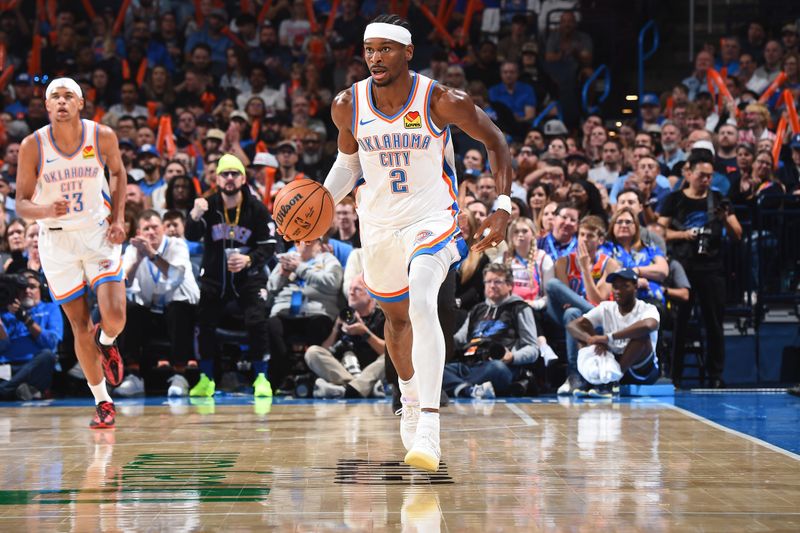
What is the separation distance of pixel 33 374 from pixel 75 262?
2.90 metres

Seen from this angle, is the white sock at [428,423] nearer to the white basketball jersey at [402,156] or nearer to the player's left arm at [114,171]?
the white basketball jersey at [402,156]

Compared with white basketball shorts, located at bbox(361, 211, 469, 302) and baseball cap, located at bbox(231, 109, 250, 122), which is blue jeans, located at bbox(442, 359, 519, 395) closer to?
white basketball shorts, located at bbox(361, 211, 469, 302)

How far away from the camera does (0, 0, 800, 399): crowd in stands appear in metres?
10.7

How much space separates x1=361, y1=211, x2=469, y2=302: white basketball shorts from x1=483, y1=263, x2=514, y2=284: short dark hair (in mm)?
4229

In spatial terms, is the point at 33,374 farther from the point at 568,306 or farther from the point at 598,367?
the point at 598,367

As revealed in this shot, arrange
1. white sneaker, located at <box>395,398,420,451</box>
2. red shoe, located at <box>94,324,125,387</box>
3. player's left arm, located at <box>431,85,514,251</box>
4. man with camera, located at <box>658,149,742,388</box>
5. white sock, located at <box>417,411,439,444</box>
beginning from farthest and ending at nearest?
man with camera, located at <box>658,149,742,388</box> < red shoe, located at <box>94,324,125,387</box> < white sneaker, located at <box>395,398,420,451</box> < player's left arm, located at <box>431,85,514,251</box> < white sock, located at <box>417,411,439,444</box>

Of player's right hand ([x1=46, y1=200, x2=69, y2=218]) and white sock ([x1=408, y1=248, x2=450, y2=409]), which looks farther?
player's right hand ([x1=46, y1=200, x2=69, y2=218])

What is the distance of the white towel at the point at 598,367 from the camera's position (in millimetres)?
10195

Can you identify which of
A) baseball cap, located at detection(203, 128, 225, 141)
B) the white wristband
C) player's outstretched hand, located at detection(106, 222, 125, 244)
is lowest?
player's outstretched hand, located at detection(106, 222, 125, 244)

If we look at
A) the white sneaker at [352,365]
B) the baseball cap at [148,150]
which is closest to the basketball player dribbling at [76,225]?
the white sneaker at [352,365]

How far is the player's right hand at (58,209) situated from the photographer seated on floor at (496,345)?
12.8 feet

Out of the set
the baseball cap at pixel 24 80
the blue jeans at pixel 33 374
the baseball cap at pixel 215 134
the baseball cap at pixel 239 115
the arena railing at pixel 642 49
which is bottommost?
the blue jeans at pixel 33 374

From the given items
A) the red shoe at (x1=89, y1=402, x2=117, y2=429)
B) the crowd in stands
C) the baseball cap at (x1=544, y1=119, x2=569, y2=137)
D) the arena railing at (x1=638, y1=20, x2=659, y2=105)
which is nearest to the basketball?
the red shoe at (x1=89, y1=402, x2=117, y2=429)

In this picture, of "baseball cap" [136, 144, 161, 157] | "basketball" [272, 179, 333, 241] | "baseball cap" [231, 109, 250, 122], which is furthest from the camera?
"baseball cap" [231, 109, 250, 122]
